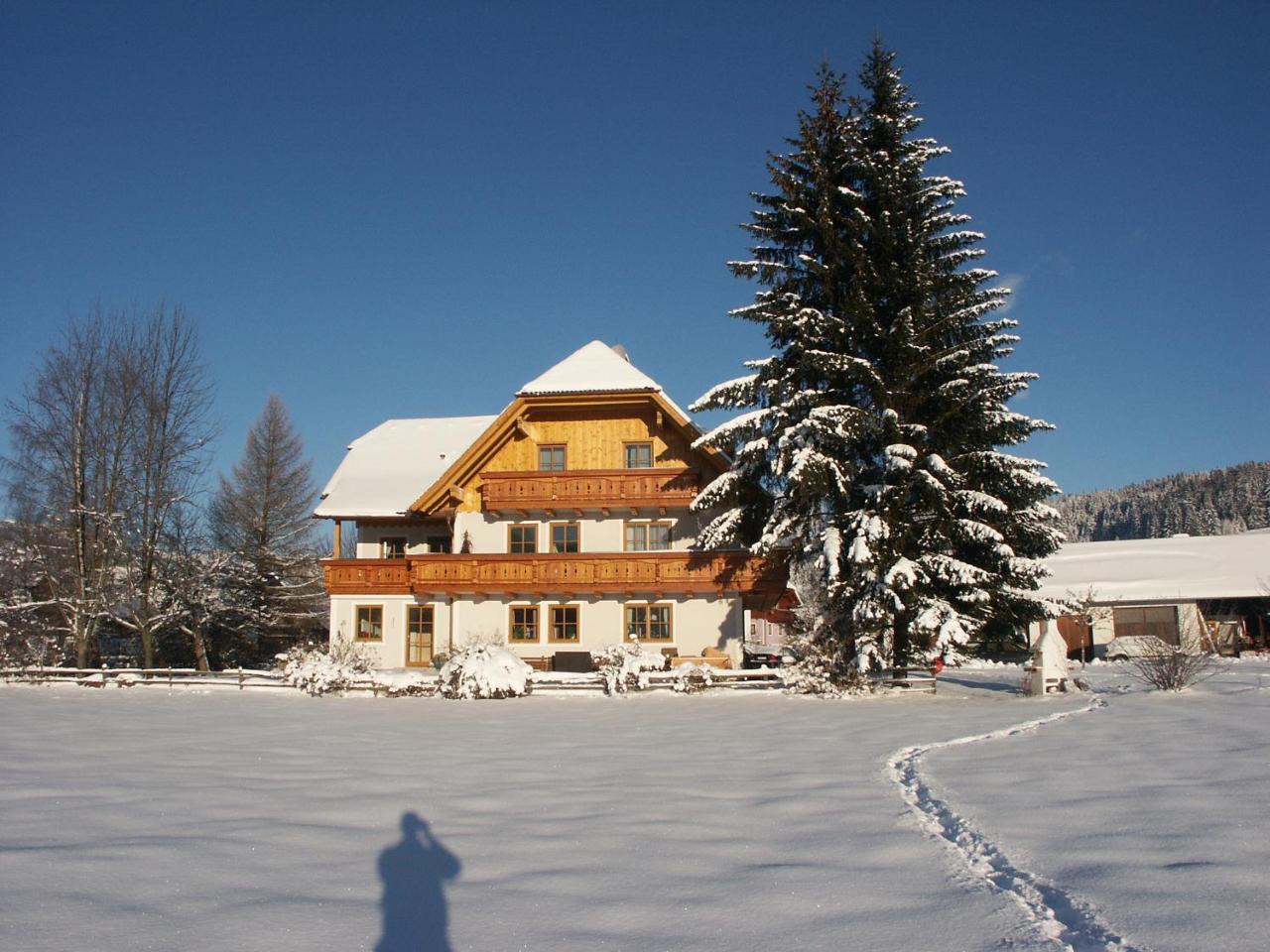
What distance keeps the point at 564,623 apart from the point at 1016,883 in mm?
26003

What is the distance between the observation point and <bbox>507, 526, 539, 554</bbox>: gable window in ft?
109

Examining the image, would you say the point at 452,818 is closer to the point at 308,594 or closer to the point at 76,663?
the point at 76,663

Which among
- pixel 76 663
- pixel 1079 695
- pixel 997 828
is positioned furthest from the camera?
pixel 76 663

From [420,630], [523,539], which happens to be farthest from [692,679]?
[420,630]

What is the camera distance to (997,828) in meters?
8.37

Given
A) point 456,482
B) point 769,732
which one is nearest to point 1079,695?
point 769,732

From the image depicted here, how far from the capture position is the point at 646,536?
32.3 metres

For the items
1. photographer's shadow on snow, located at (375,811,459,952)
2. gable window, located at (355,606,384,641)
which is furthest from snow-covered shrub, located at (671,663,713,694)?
photographer's shadow on snow, located at (375,811,459,952)

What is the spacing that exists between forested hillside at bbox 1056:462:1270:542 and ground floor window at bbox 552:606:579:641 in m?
70.7

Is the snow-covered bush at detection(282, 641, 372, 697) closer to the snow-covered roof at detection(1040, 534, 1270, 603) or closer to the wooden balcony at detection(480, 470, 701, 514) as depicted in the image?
the wooden balcony at detection(480, 470, 701, 514)

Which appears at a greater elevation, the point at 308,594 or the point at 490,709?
the point at 308,594

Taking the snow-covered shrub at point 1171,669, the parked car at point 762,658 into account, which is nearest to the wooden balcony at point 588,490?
the parked car at point 762,658

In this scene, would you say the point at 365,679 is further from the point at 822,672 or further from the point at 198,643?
the point at 198,643

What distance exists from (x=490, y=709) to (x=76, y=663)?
18572 mm
